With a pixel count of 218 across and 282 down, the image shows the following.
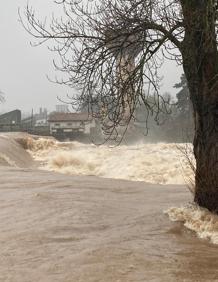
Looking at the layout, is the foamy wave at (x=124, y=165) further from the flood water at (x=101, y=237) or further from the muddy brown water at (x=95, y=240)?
the muddy brown water at (x=95, y=240)

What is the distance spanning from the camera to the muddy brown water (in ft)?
24.3

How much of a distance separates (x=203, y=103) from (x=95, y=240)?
3.10 m

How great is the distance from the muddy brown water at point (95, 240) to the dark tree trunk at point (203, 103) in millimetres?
917

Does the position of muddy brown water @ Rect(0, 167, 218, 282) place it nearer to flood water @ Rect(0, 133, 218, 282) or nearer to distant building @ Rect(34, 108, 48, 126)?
flood water @ Rect(0, 133, 218, 282)

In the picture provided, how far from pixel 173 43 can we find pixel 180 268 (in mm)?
4393

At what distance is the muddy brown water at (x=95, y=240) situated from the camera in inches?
291

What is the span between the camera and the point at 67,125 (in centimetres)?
6462

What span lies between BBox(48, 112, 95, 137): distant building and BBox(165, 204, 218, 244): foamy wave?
4543 centimetres

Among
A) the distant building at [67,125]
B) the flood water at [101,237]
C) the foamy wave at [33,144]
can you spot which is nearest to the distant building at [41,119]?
the distant building at [67,125]

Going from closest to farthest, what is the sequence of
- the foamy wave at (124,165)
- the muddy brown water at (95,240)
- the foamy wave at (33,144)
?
the muddy brown water at (95,240) < the foamy wave at (124,165) < the foamy wave at (33,144)

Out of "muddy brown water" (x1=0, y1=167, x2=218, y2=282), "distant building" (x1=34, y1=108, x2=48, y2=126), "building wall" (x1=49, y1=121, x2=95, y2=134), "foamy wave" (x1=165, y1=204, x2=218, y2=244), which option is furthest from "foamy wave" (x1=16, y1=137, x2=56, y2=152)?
"distant building" (x1=34, y1=108, x2=48, y2=126)

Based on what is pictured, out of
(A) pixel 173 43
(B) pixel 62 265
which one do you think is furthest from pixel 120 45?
(B) pixel 62 265

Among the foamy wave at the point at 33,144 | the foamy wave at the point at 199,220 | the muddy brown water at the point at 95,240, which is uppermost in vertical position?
the foamy wave at the point at 33,144

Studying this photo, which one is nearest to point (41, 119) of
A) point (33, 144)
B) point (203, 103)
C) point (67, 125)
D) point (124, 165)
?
point (67, 125)
